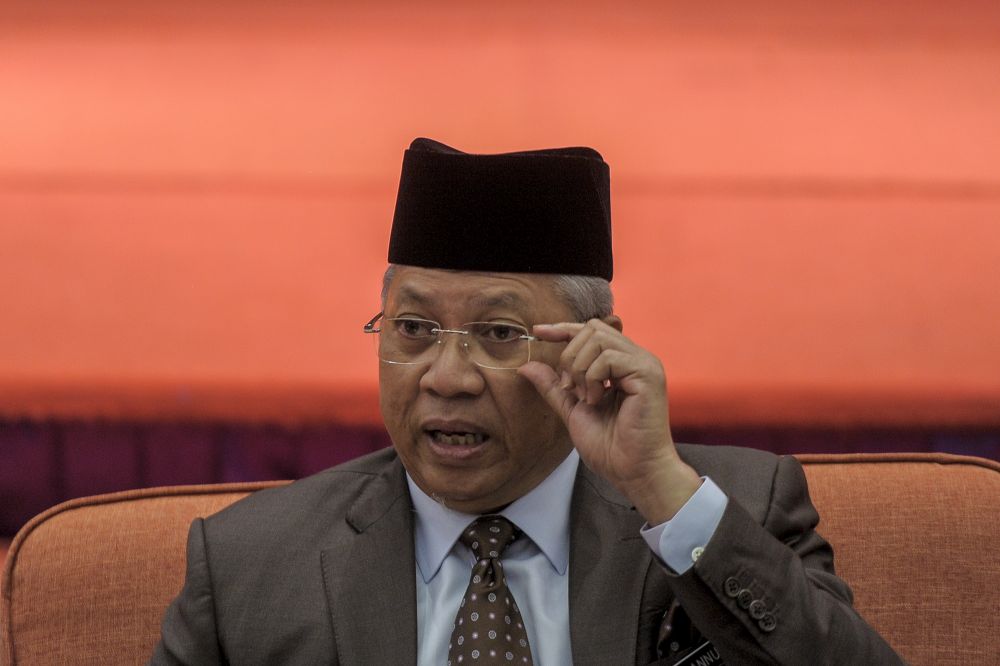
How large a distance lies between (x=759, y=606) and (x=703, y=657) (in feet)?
0.56

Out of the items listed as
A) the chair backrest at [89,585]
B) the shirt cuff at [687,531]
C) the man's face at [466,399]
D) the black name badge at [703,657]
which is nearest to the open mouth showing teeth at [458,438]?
the man's face at [466,399]

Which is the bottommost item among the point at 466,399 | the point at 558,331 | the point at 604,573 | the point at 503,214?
the point at 604,573

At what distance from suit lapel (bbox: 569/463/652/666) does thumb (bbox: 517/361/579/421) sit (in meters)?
0.22

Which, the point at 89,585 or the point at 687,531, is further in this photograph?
the point at 89,585

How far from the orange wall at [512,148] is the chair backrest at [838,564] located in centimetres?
60

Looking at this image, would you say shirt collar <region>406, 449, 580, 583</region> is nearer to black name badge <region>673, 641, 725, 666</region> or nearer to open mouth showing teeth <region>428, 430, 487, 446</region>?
open mouth showing teeth <region>428, 430, 487, 446</region>

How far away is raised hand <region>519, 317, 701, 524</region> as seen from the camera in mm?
1573

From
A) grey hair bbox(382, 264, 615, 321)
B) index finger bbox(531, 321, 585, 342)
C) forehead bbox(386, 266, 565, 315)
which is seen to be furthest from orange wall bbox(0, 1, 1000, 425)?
index finger bbox(531, 321, 585, 342)

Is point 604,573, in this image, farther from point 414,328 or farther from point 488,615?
point 414,328

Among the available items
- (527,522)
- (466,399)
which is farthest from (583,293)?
(527,522)

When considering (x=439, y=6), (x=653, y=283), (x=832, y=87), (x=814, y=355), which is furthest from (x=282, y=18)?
(x=814, y=355)

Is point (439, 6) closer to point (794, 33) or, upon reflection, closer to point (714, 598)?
point (794, 33)

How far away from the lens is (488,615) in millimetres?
1688

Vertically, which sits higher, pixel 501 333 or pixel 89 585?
pixel 501 333
